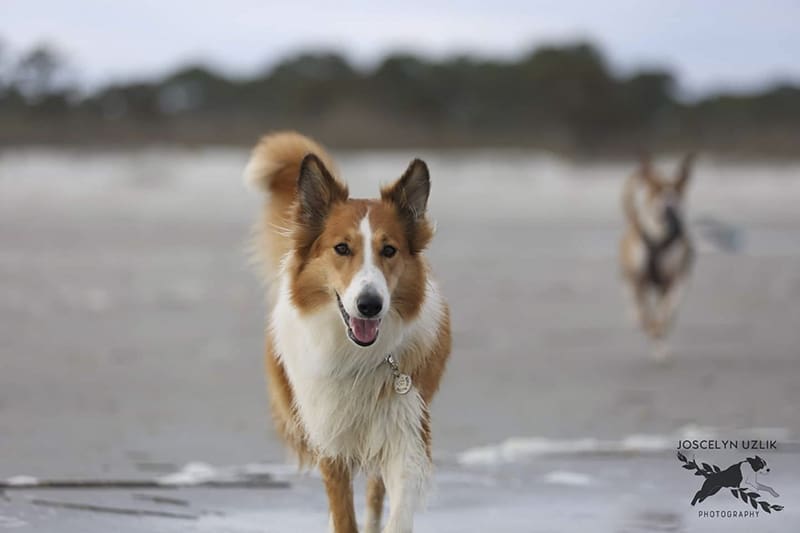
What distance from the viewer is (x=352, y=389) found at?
4.83 meters

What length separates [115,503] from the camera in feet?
18.0

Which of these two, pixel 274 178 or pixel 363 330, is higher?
pixel 274 178

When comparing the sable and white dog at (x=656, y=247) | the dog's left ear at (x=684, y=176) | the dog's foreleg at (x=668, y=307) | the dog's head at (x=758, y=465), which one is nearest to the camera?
the dog's head at (x=758, y=465)

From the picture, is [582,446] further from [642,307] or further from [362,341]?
[642,307]

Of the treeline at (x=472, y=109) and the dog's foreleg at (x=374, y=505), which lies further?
the treeline at (x=472, y=109)

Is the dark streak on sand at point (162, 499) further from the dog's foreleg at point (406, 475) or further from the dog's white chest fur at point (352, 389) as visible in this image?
the dog's foreleg at point (406, 475)

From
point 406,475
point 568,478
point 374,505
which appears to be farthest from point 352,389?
point 568,478

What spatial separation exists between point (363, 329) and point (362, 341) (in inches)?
1.9

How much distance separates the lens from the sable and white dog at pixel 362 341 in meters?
4.59

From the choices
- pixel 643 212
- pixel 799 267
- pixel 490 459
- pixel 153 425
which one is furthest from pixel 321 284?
pixel 799 267

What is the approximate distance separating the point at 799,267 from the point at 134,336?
9.29 meters

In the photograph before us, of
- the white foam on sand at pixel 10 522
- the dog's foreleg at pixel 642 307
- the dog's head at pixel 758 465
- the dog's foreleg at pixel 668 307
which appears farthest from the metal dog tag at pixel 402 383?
the dog's foreleg at pixel 642 307

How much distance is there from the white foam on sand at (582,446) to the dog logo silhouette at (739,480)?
0.46m

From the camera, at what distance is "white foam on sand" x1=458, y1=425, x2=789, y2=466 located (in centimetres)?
661
